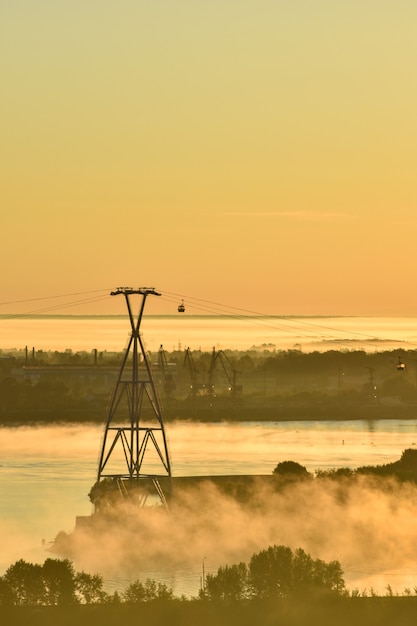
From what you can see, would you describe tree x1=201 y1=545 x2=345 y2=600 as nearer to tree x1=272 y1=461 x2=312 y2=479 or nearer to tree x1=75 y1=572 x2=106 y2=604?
tree x1=75 y1=572 x2=106 y2=604

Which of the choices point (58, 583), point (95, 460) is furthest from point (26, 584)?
point (95, 460)

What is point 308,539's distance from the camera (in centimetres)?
6981

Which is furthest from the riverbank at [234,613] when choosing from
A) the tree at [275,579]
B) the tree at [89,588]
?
the tree at [89,588]

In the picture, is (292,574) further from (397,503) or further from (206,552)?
(397,503)

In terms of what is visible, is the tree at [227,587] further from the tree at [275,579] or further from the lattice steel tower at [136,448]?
the lattice steel tower at [136,448]

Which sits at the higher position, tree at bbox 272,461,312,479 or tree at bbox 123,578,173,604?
tree at bbox 272,461,312,479

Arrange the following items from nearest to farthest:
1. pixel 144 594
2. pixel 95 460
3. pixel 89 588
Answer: pixel 144 594 < pixel 89 588 < pixel 95 460

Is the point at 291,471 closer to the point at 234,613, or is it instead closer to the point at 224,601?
the point at 224,601

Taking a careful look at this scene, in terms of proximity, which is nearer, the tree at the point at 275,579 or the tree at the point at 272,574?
the tree at the point at 275,579

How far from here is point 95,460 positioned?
136 metres

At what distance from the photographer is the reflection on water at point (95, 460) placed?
76375mm

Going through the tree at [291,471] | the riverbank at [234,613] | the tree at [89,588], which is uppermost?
the tree at [291,471]

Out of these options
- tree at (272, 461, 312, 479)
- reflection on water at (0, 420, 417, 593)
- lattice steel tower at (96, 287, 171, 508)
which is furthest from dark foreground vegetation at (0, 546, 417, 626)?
tree at (272, 461, 312, 479)

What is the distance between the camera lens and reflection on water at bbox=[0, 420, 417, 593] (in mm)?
76375
